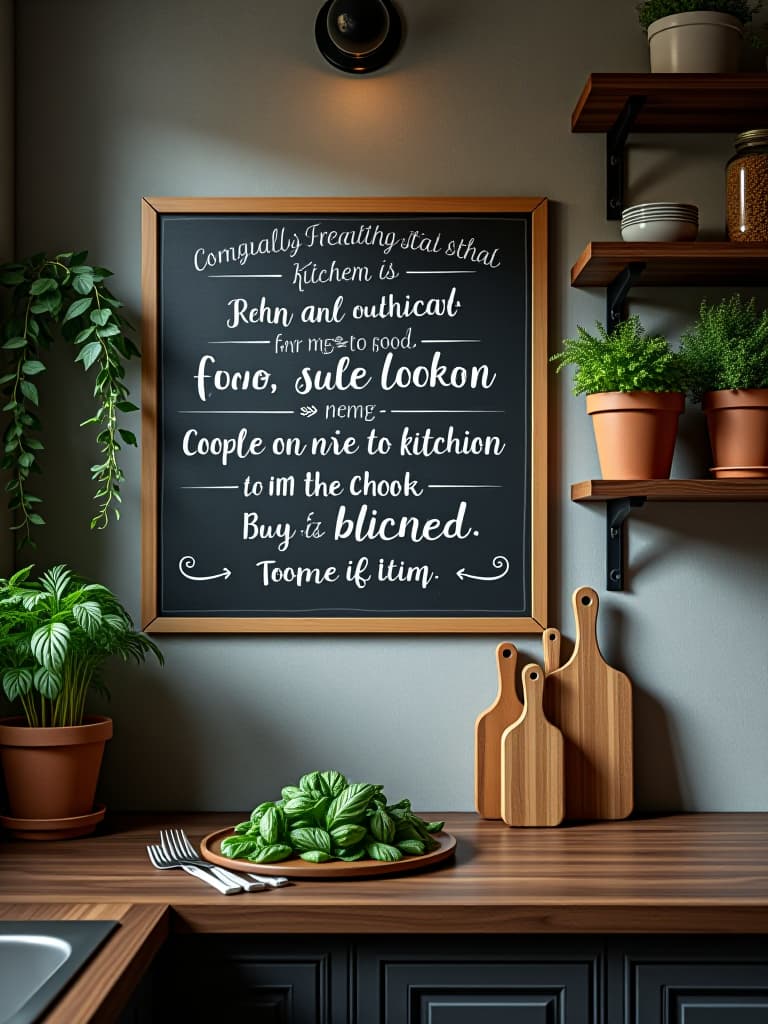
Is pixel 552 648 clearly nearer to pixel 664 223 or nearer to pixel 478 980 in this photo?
pixel 478 980

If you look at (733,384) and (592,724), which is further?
(592,724)

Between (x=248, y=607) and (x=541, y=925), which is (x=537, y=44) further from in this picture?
(x=541, y=925)

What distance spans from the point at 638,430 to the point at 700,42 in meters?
0.75

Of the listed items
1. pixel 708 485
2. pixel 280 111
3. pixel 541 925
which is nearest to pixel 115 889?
pixel 541 925

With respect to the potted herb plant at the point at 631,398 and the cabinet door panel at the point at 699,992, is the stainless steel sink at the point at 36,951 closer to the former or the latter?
the cabinet door panel at the point at 699,992

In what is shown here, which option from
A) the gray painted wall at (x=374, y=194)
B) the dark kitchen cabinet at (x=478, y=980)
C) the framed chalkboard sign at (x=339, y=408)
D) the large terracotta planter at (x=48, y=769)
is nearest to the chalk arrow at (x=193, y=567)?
the framed chalkboard sign at (x=339, y=408)

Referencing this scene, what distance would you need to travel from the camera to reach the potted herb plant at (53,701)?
1929 mm

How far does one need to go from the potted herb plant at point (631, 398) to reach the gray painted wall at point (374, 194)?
176mm

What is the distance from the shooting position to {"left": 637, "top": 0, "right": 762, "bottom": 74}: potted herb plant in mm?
2057

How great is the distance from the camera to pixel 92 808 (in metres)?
2.04

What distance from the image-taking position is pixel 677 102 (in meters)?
2.09

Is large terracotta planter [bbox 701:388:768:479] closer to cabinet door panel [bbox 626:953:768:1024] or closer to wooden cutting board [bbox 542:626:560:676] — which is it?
wooden cutting board [bbox 542:626:560:676]

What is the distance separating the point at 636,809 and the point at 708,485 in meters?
0.70

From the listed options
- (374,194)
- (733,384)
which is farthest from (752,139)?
(374,194)
